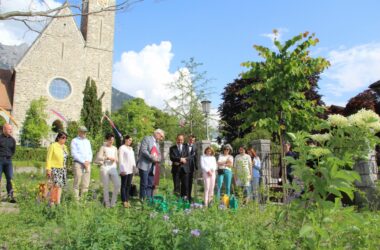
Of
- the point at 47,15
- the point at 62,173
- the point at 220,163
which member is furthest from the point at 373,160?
the point at 47,15

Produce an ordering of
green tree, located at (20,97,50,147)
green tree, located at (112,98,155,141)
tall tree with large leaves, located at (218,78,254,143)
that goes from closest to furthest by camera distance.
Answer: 1. tall tree with large leaves, located at (218,78,254,143)
2. green tree, located at (20,97,50,147)
3. green tree, located at (112,98,155,141)

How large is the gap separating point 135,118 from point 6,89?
1981cm

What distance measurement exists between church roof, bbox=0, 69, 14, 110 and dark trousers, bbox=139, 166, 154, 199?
32.2 m

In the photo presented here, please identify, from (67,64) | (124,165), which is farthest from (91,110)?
(124,165)

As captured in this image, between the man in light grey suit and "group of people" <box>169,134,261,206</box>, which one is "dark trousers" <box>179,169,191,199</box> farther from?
the man in light grey suit

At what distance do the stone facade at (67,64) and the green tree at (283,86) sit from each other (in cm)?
3314

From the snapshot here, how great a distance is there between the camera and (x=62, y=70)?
38.9m

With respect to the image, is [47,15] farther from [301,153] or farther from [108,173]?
[108,173]

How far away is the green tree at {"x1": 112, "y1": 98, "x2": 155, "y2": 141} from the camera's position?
50.2 meters

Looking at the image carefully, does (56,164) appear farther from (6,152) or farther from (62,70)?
(62,70)

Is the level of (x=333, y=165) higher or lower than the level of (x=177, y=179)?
higher

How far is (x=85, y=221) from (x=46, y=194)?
316cm

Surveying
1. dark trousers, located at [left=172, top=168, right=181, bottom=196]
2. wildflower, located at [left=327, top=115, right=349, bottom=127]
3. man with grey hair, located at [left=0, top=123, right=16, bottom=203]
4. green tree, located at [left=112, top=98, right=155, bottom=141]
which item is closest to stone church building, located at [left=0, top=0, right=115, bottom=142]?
green tree, located at [left=112, top=98, right=155, bottom=141]

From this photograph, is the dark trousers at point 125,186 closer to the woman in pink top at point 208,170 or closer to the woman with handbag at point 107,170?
the woman with handbag at point 107,170
